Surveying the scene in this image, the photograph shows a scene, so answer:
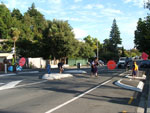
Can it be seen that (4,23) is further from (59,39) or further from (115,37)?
(115,37)

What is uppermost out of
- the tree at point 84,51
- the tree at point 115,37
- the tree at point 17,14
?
the tree at point 17,14

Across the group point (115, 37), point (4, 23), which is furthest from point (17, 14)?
point (115, 37)

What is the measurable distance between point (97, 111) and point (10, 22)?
2576 inches

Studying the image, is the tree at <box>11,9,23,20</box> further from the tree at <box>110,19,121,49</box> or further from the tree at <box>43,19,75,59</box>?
the tree at <box>43,19,75,59</box>

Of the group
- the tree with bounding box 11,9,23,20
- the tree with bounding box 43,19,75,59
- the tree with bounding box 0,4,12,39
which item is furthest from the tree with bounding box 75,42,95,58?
the tree with bounding box 11,9,23,20

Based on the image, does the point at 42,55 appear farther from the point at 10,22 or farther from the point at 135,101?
the point at 135,101

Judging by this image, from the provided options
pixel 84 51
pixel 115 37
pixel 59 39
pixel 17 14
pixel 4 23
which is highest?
pixel 17 14

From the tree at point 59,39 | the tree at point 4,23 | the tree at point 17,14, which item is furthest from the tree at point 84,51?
the tree at point 17,14

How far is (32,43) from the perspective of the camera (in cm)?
4894

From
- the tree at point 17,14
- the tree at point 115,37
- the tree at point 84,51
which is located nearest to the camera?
the tree at point 84,51

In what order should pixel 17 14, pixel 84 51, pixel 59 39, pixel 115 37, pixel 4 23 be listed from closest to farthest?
pixel 59 39, pixel 84 51, pixel 4 23, pixel 17 14, pixel 115 37

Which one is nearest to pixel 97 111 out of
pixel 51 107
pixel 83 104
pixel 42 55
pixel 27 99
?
pixel 83 104

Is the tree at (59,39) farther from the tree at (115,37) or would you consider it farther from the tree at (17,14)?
the tree at (115,37)

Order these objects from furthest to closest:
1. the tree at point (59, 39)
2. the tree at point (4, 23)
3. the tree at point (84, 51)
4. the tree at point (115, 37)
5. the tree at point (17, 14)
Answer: the tree at point (115, 37) < the tree at point (17, 14) < the tree at point (4, 23) < the tree at point (84, 51) < the tree at point (59, 39)
